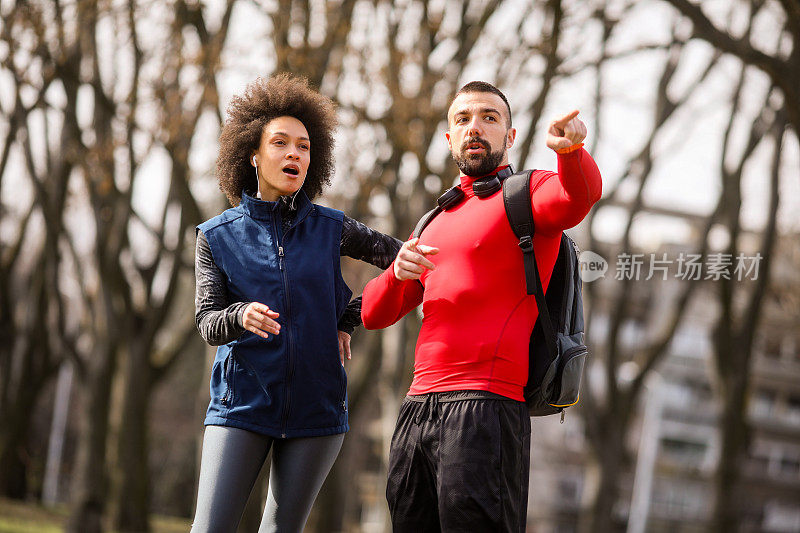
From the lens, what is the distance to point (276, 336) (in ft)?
11.6

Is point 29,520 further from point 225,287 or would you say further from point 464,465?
point 464,465

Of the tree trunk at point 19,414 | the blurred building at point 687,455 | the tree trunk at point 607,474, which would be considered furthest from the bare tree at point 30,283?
the blurred building at point 687,455

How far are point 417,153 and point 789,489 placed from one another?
1688 inches

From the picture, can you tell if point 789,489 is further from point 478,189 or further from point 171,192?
point 478,189

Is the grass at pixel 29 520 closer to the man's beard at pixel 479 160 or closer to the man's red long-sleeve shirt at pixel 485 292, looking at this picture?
the man's red long-sleeve shirt at pixel 485 292

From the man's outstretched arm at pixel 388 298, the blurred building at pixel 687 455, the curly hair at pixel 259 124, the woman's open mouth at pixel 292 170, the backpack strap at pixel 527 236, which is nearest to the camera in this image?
the backpack strap at pixel 527 236

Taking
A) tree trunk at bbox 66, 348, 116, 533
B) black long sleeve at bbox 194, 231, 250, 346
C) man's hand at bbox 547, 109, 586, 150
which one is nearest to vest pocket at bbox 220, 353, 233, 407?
black long sleeve at bbox 194, 231, 250, 346

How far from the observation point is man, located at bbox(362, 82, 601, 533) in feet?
10.6

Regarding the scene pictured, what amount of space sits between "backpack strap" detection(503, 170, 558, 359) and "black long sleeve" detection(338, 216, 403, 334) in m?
0.63

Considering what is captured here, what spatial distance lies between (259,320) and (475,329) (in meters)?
0.72

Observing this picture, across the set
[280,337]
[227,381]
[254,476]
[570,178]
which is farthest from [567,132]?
[254,476]

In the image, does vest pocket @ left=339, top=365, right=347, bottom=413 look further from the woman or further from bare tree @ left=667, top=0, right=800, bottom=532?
bare tree @ left=667, top=0, right=800, bottom=532

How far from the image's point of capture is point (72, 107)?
37.9 ft

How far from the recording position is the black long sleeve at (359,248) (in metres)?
3.87
